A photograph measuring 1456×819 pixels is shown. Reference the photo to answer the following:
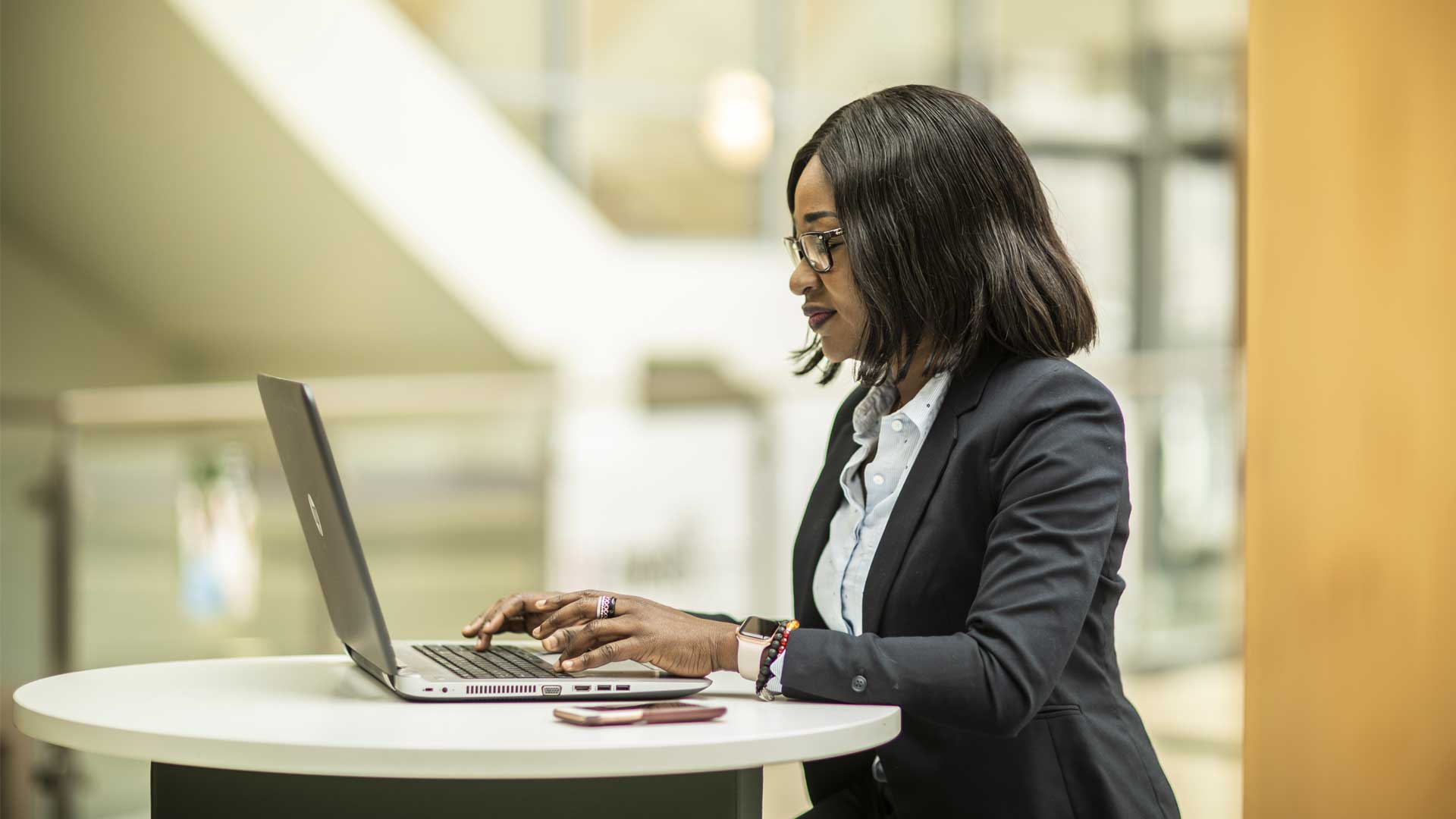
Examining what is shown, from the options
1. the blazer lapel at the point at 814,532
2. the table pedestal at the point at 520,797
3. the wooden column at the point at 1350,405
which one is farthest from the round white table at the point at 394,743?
the wooden column at the point at 1350,405

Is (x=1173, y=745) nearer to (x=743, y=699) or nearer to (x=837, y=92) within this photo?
(x=837, y=92)

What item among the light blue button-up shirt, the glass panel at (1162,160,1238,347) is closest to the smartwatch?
the light blue button-up shirt

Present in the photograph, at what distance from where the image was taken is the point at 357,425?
14.4 ft

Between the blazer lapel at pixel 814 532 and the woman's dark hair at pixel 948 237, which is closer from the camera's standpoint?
the woman's dark hair at pixel 948 237

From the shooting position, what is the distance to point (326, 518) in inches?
51.4

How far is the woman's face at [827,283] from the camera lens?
1.62 meters

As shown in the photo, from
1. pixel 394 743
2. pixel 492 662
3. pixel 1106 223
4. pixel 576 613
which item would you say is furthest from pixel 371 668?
pixel 1106 223

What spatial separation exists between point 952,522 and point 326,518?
625 millimetres

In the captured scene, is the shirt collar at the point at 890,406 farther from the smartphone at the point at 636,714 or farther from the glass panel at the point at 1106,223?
the glass panel at the point at 1106,223

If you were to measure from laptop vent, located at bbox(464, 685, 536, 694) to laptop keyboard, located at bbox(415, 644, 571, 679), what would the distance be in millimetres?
14

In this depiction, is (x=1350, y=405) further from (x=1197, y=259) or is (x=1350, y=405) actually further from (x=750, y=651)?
(x=1197, y=259)

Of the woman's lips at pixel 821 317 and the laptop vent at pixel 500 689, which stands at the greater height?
→ the woman's lips at pixel 821 317

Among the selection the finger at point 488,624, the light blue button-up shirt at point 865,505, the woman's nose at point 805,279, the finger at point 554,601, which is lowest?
the finger at point 488,624

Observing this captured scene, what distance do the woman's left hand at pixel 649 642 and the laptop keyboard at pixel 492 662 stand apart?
0.04 m
